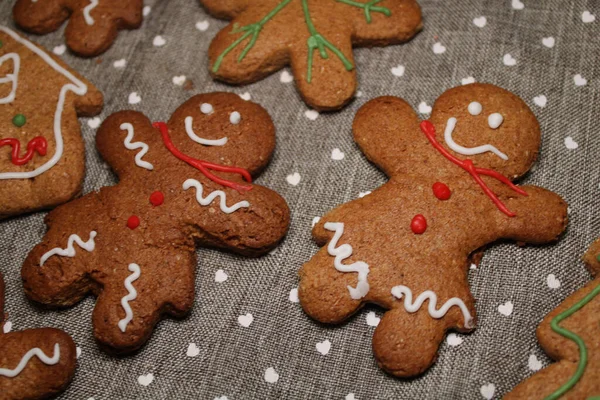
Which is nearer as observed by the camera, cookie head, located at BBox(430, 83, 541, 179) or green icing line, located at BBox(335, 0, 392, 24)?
cookie head, located at BBox(430, 83, 541, 179)

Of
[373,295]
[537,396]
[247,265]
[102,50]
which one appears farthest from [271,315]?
[102,50]

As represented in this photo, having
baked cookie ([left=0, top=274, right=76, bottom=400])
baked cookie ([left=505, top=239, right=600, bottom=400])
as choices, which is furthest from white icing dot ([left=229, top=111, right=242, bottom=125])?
baked cookie ([left=505, top=239, right=600, bottom=400])

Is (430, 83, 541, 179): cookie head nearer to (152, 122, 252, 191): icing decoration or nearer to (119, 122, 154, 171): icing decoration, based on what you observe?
(152, 122, 252, 191): icing decoration

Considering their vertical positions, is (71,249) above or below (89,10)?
below

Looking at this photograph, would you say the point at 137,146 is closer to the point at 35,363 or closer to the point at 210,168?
the point at 210,168

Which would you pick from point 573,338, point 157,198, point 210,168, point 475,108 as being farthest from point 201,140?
point 573,338

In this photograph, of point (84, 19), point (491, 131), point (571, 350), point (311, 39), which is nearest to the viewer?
point (571, 350)

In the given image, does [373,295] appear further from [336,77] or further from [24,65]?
[24,65]
